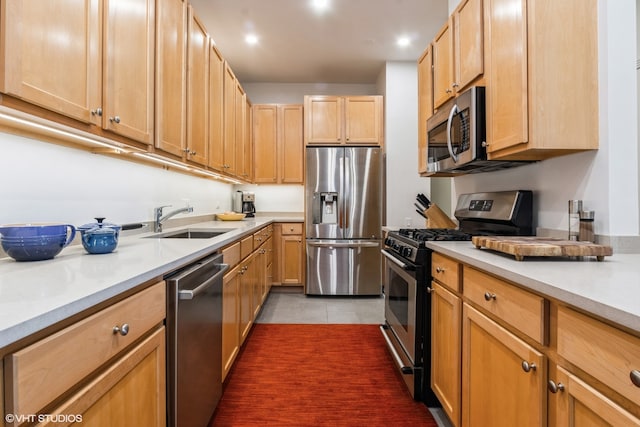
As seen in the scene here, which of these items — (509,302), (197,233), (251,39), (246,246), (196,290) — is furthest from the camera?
(251,39)

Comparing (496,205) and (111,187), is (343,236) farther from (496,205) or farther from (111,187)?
(111,187)

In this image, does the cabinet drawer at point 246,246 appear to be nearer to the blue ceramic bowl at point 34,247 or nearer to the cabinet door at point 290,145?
the blue ceramic bowl at point 34,247

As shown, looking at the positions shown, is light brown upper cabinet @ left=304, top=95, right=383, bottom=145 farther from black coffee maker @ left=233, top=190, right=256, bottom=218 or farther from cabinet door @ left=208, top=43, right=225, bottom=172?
cabinet door @ left=208, top=43, right=225, bottom=172

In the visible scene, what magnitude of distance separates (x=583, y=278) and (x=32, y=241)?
5.53 feet

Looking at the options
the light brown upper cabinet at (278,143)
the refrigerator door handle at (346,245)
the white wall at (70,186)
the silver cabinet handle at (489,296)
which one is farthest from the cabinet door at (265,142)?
the silver cabinet handle at (489,296)

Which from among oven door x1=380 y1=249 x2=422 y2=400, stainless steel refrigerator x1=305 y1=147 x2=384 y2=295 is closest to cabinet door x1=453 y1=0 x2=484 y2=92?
oven door x1=380 y1=249 x2=422 y2=400

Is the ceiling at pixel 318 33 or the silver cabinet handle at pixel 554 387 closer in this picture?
the silver cabinet handle at pixel 554 387

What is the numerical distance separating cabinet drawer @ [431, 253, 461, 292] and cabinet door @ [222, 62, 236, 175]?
6.83 ft

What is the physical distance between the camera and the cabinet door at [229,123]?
3.04 metres

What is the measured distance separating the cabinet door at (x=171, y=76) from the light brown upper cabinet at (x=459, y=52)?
1.73 metres

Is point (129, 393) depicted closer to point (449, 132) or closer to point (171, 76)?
point (171, 76)

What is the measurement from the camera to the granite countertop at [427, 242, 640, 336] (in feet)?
2.13

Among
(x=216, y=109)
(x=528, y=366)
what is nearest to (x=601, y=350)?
(x=528, y=366)

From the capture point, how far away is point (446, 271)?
156 cm
